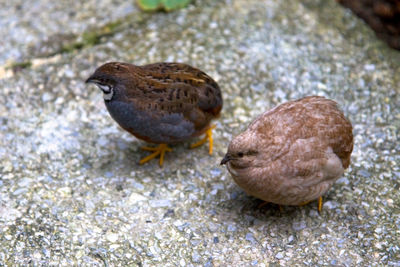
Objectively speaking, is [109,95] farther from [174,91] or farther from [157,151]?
[157,151]

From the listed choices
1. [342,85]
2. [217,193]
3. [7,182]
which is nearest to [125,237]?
[217,193]

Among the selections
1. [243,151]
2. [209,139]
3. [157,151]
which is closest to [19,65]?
[157,151]

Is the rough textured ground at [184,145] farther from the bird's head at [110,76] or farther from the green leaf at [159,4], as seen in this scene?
the bird's head at [110,76]

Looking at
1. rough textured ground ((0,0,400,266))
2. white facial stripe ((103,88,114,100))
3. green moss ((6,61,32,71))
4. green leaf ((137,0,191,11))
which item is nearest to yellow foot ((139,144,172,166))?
rough textured ground ((0,0,400,266))

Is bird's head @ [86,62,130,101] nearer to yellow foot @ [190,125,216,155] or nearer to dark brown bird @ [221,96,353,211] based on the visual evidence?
yellow foot @ [190,125,216,155]

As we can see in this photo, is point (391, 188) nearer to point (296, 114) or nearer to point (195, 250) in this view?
point (296, 114)
